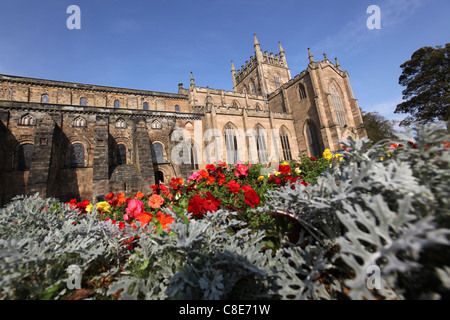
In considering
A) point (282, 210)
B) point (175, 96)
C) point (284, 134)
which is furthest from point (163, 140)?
point (282, 210)

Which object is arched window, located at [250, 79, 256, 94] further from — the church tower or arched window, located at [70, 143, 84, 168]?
arched window, located at [70, 143, 84, 168]

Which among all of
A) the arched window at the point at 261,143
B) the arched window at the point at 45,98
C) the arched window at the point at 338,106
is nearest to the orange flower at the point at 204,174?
the arched window at the point at 261,143

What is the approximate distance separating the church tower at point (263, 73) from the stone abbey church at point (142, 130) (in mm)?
839

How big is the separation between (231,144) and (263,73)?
1738cm

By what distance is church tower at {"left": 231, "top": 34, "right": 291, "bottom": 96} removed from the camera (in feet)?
100

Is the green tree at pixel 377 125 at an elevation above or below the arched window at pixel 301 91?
below

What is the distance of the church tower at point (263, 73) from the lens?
100 feet

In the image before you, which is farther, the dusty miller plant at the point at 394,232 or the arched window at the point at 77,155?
the arched window at the point at 77,155

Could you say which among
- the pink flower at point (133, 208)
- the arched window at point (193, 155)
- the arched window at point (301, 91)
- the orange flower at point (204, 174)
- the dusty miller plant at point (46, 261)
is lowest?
the dusty miller plant at point (46, 261)

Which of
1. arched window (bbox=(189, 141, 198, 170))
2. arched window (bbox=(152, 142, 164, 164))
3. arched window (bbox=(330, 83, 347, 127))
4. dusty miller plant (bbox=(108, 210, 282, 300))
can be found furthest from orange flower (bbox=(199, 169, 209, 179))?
arched window (bbox=(330, 83, 347, 127))

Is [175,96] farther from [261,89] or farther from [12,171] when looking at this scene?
[12,171]

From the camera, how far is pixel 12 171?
41.1 ft

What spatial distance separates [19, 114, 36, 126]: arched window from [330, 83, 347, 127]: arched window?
28724 millimetres

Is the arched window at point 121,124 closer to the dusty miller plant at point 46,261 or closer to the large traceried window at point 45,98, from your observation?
the large traceried window at point 45,98
